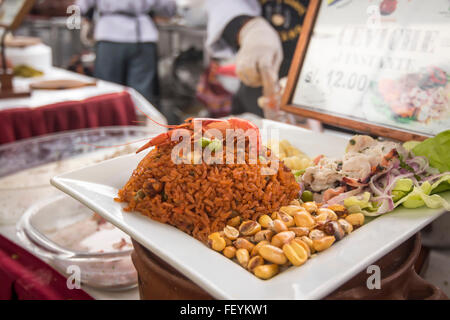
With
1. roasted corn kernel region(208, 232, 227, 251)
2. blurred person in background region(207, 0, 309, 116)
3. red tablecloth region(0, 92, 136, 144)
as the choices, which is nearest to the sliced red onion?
roasted corn kernel region(208, 232, 227, 251)

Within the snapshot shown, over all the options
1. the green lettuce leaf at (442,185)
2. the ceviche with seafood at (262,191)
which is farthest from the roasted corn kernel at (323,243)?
the green lettuce leaf at (442,185)

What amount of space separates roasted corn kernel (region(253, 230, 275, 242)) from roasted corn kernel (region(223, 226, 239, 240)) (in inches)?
1.6

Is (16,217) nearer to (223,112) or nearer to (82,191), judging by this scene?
(82,191)

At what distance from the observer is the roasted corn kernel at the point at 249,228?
803 mm

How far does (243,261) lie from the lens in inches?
28.4

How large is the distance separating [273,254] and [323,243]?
102mm

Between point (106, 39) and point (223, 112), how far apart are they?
1.56m

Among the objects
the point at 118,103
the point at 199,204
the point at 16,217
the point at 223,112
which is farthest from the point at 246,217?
the point at 223,112

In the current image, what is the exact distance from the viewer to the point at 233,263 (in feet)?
2.29

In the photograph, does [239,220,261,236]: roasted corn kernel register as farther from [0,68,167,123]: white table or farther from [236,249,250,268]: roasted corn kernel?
[0,68,167,123]: white table

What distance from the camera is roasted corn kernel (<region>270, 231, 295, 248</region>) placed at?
0.75 metres

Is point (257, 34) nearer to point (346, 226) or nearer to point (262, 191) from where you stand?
point (262, 191)

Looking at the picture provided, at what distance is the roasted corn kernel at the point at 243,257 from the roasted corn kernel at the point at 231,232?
0.15ft

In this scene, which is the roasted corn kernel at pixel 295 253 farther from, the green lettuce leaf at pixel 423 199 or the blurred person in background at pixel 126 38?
the blurred person in background at pixel 126 38
